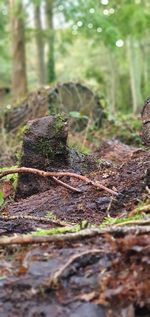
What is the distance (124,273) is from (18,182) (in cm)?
276

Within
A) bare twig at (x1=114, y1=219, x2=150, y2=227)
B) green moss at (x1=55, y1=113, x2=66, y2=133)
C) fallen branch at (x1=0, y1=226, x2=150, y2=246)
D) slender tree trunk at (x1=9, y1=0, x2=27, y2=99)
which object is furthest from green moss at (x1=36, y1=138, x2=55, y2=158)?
slender tree trunk at (x1=9, y1=0, x2=27, y2=99)

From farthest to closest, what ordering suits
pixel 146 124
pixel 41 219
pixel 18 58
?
pixel 18 58 < pixel 146 124 < pixel 41 219

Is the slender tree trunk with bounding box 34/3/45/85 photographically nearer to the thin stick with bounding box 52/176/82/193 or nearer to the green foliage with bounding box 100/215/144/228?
the thin stick with bounding box 52/176/82/193

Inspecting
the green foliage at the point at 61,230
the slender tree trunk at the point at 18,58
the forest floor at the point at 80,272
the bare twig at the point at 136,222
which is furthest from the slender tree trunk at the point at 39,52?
the forest floor at the point at 80,272

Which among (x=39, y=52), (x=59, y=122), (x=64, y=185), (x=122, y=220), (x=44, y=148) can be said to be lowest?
(x=39, y=52)

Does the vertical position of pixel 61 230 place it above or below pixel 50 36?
above

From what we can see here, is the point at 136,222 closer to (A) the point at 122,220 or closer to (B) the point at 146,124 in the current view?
(A) the point at 122,220

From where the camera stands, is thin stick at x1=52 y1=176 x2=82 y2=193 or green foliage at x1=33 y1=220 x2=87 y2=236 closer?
green foliage at x1=33 y1=220 x2=87 y2=236

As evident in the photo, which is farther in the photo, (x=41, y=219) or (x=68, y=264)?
(x=41, y=219)

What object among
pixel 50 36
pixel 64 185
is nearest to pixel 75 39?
pixel 50 36

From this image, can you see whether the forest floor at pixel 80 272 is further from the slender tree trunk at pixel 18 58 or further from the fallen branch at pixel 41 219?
the slender tree trunk at pixel 18 58

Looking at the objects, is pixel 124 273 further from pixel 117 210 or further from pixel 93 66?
pixel 93 66

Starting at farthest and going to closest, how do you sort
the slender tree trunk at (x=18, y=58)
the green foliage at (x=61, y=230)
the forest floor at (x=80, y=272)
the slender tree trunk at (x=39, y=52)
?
the slender tree trunk at (x=39, y=52) < the slender tree trunk at (x=18, y=58) < the green foliage at (x=61, y=230) < the forest floor at (x=80, y=272)

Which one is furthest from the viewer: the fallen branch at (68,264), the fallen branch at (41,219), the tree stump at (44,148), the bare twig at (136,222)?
the tree stump at (44,148)
